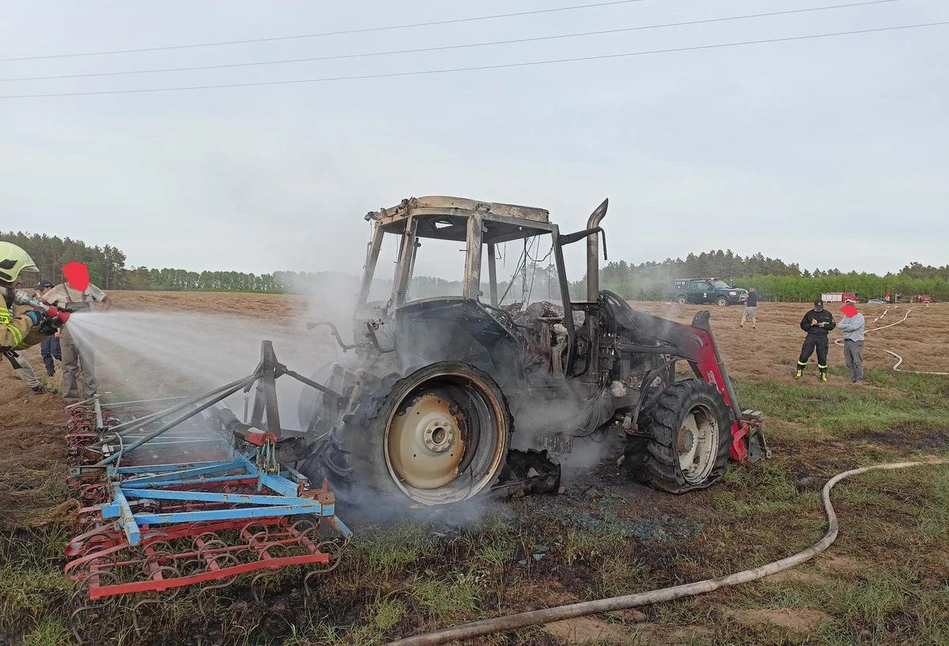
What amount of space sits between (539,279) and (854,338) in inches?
412

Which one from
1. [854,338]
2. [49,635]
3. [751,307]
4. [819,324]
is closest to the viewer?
[49,635]

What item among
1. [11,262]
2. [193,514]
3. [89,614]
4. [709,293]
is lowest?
[89,614]

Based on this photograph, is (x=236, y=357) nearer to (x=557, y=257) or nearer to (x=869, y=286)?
(x=557, y=257)

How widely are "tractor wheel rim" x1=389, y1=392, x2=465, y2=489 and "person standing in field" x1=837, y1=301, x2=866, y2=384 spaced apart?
11.5 m

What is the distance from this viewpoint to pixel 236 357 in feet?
32.0

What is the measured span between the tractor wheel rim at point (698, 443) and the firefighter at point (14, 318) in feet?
17.3

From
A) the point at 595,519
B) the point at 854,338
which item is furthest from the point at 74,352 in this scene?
the point at 854,338

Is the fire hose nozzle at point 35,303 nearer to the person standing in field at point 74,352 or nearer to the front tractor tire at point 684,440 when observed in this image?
the person standing in field at point 74,352

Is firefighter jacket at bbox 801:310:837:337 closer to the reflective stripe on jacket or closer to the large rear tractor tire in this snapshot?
the large rear tractor tire

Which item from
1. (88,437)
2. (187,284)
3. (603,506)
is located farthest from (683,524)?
(187,284)

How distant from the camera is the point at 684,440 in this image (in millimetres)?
5746

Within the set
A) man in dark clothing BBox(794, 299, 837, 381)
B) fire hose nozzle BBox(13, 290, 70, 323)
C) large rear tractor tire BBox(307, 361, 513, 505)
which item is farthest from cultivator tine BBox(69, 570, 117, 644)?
man in dark clothing BBox(794, 299, 837, 381)

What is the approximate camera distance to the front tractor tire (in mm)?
5352

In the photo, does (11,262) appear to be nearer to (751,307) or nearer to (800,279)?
(751,307)
